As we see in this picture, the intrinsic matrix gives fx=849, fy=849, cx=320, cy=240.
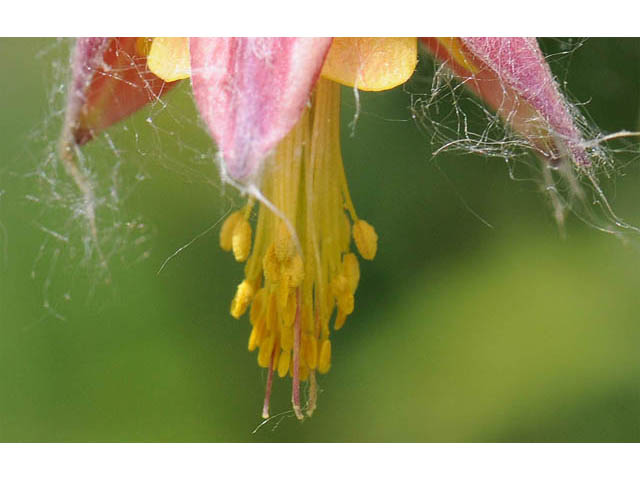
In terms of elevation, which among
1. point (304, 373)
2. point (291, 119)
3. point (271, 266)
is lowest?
point (304, 373)

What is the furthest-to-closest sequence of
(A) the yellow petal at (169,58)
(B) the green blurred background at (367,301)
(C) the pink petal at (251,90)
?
(B) the green blurred background at (367,301), (A) the yellow petal at (169,58), (C) the pink petal at (251,90)

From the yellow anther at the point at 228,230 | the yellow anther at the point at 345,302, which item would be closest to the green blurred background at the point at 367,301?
the yellow anther at the point at 228,230

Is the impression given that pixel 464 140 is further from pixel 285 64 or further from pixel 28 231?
pixel 28 231

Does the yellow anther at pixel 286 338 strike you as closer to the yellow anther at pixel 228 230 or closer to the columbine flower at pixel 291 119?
the columbine flower at pixel 291 119

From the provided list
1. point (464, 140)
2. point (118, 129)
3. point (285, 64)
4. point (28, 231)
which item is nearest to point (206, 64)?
point (285, 64)

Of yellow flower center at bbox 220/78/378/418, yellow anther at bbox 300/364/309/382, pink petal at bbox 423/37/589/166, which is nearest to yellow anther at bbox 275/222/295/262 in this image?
yellow flower center at bbox 220/78/378/418

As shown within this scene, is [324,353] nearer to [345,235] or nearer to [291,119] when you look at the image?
[345,235]

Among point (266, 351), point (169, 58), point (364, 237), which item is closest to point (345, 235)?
point (364, 237)

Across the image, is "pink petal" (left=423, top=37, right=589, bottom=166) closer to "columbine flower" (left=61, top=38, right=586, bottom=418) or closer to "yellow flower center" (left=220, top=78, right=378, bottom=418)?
"columbine flower" (left=61, top=38, right=586, bottom=418)
